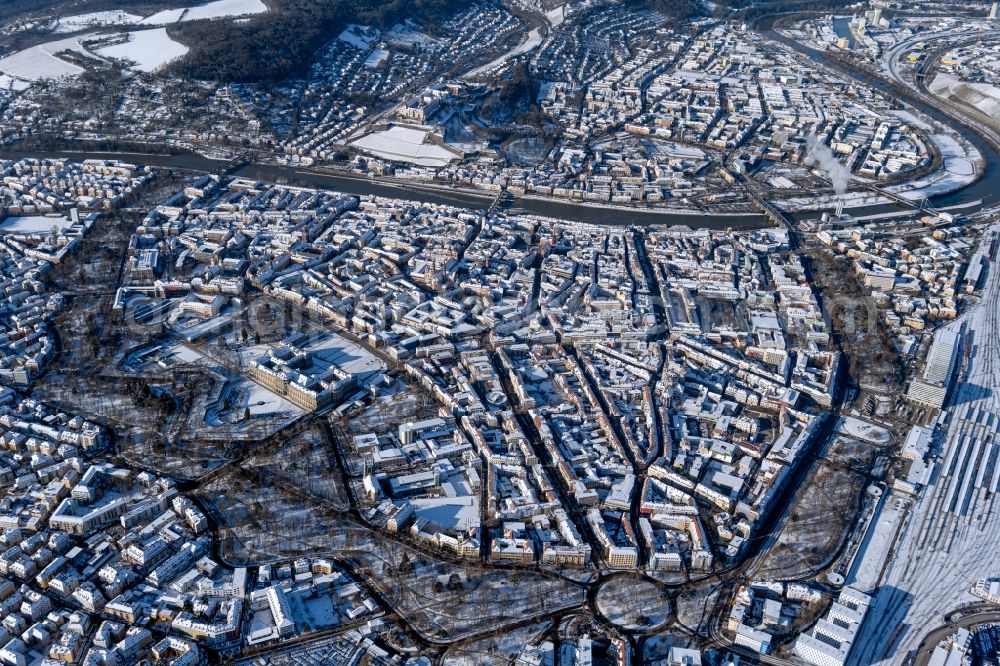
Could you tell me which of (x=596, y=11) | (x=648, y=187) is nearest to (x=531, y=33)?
(x=596, y=11)

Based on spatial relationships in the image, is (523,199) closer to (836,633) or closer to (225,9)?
(836,633)

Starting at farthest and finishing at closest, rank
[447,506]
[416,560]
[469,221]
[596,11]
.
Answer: [596,11]
[469,221]
[447,506]
[416,560]

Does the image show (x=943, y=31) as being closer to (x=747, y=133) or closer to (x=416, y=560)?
(x=747, y=133)

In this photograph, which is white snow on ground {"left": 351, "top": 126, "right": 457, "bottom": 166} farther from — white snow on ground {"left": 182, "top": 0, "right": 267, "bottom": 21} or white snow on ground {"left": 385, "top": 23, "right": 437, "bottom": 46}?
white snow on ground {"left": 182, "top": 0, "right": 267, "bottom": 21}

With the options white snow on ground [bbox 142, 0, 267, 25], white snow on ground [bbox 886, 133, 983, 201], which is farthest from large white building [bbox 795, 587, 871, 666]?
white snow on ground [bbox 142, 0, 267, 25]

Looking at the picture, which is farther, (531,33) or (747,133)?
(531,33)

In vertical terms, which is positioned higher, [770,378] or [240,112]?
[240,112]

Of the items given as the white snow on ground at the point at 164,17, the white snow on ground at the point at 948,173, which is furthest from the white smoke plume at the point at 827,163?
the white snow on ground at the point at 164,17
